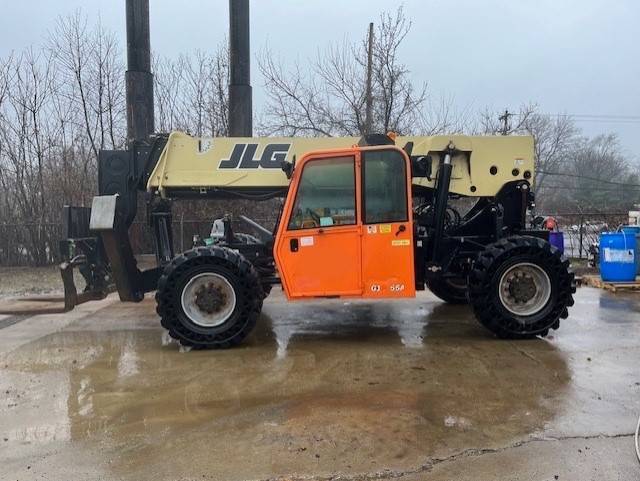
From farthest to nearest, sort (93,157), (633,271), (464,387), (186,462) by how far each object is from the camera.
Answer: (93,157), (633,271), (464,387), (186,462)

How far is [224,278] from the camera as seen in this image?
6.62 meters

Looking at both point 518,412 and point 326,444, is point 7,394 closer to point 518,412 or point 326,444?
point 326,444

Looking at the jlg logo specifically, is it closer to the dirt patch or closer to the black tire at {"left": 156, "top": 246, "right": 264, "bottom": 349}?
the black tire at {"left": 156, "top": 246, "right": 264, "bottom": 349}

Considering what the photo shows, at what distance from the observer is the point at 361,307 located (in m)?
9.30

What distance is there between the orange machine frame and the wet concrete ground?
74cm

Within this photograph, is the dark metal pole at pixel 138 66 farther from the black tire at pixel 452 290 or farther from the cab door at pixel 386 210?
the cab door at pixel 386 210

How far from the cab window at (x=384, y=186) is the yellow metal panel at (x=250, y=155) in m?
0.67

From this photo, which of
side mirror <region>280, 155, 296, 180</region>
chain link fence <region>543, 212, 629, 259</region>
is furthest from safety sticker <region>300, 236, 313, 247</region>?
chain link fence <region>543, 212, 629, 259</region>

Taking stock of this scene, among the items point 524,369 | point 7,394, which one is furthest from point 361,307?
point 7,394

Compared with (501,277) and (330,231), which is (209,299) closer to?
(330,231)

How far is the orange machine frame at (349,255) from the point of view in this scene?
21.5 feet

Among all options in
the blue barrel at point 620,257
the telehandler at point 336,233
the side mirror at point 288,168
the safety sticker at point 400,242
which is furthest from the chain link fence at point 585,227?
the side mirror at point 288,168

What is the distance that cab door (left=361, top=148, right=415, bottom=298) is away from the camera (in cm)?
654

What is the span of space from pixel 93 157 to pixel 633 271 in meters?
15.1
